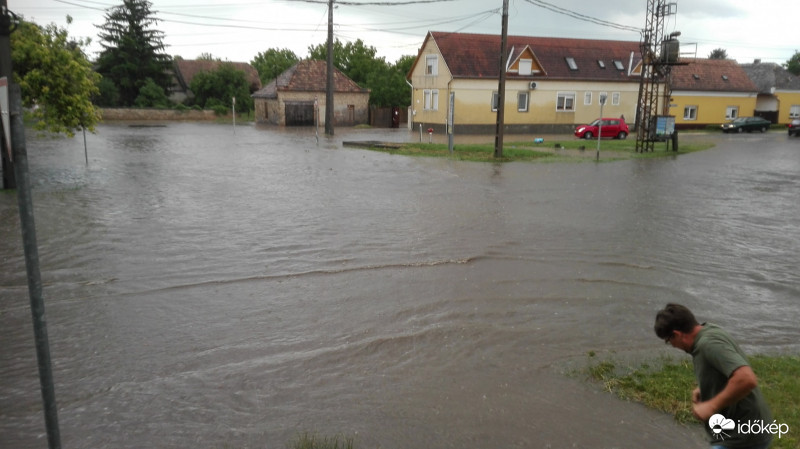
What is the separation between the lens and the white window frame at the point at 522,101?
48000mm

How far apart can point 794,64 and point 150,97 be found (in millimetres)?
98018

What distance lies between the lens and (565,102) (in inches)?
1949

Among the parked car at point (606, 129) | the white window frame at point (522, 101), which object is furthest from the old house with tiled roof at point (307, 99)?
the parked car at point (606, 129)

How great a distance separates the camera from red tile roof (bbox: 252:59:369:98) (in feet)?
186

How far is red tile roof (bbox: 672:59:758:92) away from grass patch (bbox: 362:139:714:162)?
2341 cm

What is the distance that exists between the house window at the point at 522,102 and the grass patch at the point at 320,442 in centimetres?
4549

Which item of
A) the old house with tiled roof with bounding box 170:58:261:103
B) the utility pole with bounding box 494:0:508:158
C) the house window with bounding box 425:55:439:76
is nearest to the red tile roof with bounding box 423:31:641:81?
the house window with bounding box 425:55:439:76

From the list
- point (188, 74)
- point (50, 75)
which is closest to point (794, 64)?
point (188, 74)

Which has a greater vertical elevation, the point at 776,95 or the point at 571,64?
the point at 571,64

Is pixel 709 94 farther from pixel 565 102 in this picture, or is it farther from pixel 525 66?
pixel 525 66

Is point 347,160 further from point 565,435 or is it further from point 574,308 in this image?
point 565,435

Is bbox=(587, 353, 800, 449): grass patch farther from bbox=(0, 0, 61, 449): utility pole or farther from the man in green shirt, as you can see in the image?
bbox=(0, 0, 61, 449): utility pole

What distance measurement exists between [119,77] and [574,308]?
224ft

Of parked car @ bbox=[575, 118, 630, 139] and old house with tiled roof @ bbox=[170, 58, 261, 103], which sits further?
old house with tiled roof @ bbox=[170, 58, 261, 103]
